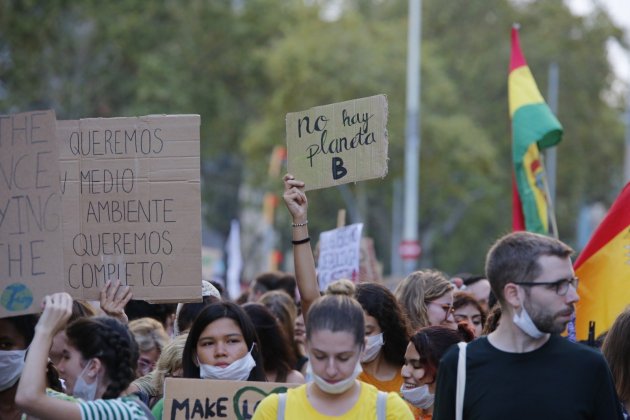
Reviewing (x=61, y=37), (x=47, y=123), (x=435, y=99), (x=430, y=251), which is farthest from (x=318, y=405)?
(x=430, y=251)

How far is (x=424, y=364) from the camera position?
5.80 metres

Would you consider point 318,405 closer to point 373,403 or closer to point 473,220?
point 373,403

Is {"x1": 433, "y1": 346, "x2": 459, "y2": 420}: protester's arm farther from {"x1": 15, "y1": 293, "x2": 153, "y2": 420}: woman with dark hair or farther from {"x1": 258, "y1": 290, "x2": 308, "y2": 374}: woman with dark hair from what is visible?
{"x1": 258, "y1": 290, "x2": 308, "y2": 374}: woman with dark hair

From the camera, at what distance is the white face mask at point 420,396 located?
5789 mm

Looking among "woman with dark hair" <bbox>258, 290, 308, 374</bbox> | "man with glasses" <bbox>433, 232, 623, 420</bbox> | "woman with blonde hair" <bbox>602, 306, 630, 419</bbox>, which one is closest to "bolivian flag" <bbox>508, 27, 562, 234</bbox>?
"woman with dark hair" <bbox>258, 290, 308, 374</bbox>

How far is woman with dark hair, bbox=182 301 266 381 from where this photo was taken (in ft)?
19.9

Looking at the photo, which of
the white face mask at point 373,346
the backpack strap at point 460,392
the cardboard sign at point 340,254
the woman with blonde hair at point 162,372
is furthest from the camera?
the cardboard sign at point 340,254

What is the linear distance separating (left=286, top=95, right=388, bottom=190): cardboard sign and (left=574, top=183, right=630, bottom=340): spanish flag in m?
1.70

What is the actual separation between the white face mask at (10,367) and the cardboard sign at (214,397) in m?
0.65

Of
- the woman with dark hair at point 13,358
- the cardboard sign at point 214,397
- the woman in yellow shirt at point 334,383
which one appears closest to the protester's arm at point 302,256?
the cardboard sign at point 214,397

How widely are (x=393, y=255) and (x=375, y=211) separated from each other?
1.76 m

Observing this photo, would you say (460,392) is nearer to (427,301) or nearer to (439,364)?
(439,364)

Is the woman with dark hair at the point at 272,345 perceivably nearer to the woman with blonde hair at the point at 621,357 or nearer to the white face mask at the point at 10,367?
the white face mask at the point at 10,367

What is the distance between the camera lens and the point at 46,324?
4.82 meters
